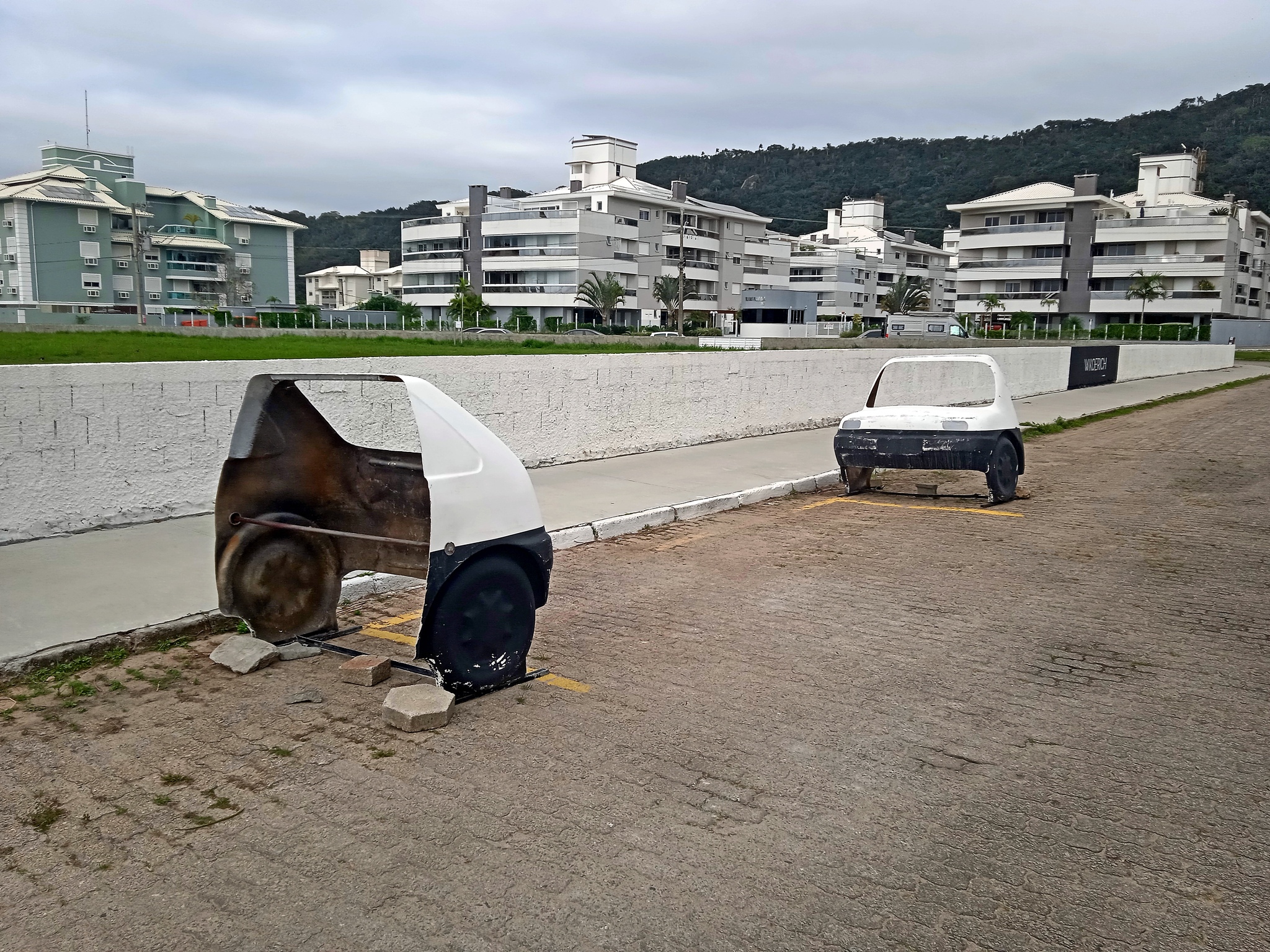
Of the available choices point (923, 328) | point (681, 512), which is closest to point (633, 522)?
point (681, 512)

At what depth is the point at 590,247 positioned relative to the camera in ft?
269

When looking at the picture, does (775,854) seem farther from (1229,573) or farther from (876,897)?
(1229,573)

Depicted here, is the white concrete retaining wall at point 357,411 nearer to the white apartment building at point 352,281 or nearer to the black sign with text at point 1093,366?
the black sign with text at point 1093,366

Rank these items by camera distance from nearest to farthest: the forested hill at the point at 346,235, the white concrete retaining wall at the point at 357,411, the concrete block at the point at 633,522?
1. the white concrete retaining wall at the point at 357,411
2. the concrete block at the point at 633,522
3. the forested hill at the point at 346,235

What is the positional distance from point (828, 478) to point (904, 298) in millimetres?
101966

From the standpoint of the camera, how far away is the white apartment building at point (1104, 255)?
83.4 metres

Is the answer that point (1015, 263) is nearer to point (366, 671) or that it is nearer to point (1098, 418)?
point (1098, 418)

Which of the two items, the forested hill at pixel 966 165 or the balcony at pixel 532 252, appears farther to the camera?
the forested hill at pixel 966 165

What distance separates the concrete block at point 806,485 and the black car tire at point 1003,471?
2.10 m

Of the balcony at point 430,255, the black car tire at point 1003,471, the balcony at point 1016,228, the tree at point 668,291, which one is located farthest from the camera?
the balcony at point 430,255

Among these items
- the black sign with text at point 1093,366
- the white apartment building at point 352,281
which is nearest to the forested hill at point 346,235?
the white apartment building at point 352,281

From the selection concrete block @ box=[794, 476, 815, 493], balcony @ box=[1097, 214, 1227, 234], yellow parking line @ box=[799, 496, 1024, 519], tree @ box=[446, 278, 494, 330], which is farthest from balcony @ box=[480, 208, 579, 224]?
yellow parking line @ box=[799, 496, 1024, 519]

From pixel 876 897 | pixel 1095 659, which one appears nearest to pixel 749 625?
pixel 1095 659

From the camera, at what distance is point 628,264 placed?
85438mm
